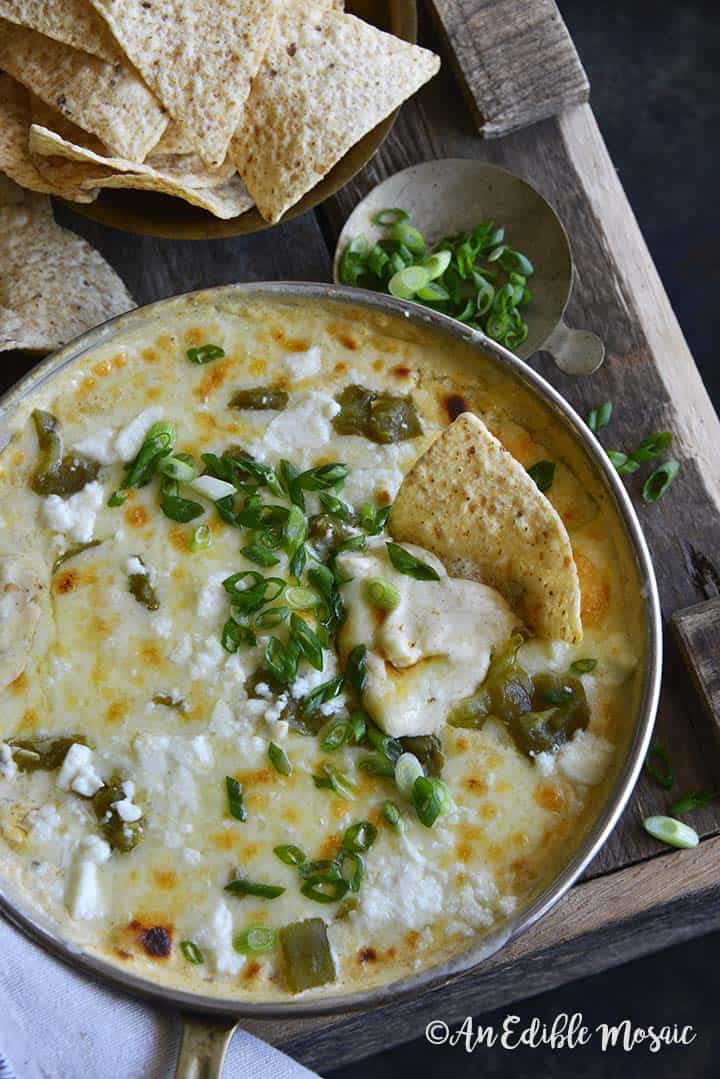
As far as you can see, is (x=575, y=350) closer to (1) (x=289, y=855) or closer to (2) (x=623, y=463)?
(2) (x=623, y=463)

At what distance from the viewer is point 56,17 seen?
9.33 feet

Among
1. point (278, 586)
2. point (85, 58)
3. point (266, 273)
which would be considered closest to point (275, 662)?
point (278, 586)

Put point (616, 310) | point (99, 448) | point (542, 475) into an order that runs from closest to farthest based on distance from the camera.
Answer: point (99, 448)
point (542, 475)
point (616, 310)

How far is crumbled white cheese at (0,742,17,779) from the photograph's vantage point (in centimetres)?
264

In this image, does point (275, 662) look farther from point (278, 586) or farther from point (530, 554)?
point (530, 554)

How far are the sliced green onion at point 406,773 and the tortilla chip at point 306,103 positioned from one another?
1.29 m

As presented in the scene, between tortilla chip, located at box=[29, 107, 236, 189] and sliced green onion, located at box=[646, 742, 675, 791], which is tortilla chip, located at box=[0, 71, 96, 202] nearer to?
tortilla chip, located at box=[29, 107, 236, 189]

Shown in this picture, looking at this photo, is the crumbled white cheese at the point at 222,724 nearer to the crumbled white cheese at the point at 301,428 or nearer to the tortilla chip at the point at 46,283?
the crumbled white cheese at the point at 301,428

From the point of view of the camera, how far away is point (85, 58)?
2.92m

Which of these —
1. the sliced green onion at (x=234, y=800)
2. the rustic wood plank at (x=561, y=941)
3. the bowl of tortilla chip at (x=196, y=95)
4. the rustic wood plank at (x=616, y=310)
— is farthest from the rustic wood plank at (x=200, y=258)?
the rustic wood plank at (x=561, y=941)

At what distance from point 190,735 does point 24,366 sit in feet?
3.59

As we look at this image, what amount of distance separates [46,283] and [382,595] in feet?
3.77

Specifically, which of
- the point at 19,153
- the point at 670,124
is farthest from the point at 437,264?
the point at 670,124

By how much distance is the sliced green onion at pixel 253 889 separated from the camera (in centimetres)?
261
